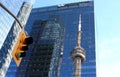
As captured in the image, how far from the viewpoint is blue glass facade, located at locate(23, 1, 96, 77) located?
13538cm

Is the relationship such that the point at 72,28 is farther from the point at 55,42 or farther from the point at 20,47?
the point at 20,47

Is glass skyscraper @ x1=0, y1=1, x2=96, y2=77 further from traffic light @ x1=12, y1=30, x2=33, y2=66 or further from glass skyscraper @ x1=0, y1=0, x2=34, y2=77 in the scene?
traffic light @ x1=12, y1=30, x2=33, y2=66

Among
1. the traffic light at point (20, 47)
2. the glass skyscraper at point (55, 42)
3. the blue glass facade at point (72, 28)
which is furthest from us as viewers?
the glass skyscraper at point (55, 42)

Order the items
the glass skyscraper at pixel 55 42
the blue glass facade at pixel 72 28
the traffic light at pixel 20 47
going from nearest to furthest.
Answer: the traffic light at pixel 20 47
the blue glass facade at pixel 72 28
the glass skyscraper at pixel 55 42

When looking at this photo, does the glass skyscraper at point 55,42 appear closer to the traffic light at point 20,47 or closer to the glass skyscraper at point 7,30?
the glass skyscraper at point 7,30

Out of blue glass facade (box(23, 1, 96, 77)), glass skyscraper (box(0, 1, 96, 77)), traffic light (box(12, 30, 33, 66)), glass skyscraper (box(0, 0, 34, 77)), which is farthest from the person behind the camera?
glass skyscraper (box(0, 1, 96, 77))

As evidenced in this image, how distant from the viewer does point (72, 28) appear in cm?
16900

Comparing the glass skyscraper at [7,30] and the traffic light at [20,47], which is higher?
the glass skyscraper at [7,30]

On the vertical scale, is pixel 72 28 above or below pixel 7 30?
above

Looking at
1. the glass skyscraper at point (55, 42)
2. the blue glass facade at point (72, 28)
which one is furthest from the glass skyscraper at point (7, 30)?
the blue glass facade at point (72, 28)

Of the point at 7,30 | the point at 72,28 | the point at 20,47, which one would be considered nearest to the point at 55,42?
the point at 72,28

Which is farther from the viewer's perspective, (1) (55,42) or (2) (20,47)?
(1) (55,42)

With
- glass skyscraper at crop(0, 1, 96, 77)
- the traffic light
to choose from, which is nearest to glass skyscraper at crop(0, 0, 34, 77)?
glass skyscraper at crop(0, 1, 96, 77)

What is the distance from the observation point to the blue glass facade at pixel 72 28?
13538 cm
